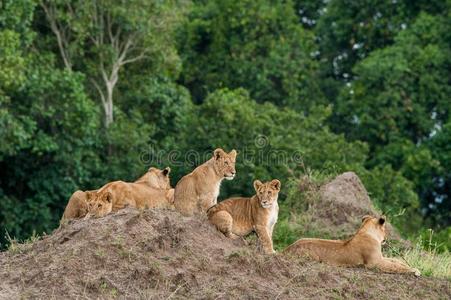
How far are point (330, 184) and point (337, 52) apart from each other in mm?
24963

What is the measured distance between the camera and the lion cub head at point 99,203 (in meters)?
15.6

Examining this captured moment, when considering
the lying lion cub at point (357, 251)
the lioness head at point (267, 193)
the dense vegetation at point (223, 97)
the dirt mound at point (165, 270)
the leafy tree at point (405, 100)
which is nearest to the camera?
the dirt mound at point (165, 270)

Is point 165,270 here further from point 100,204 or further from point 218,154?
point 218,154

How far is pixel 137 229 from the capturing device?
13.8 meters

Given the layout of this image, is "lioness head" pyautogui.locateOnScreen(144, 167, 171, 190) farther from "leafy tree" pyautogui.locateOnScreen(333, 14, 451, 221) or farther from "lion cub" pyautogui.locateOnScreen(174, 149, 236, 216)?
"leafy tree" pyautogui.locateOnScreen(333, 14, 451, 221)

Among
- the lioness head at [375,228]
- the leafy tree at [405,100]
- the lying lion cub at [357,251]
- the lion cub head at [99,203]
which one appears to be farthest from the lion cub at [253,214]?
the leafy tree at [405,100]

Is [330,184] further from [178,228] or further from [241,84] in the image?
[241,84]

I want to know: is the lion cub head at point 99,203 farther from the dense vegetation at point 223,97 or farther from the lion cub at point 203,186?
the dense vegetation at point 223,97

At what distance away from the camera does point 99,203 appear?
617 inches

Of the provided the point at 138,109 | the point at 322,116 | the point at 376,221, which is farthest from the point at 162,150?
the point at 376,221

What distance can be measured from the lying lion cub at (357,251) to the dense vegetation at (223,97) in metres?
16.3

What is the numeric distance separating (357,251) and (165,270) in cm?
291

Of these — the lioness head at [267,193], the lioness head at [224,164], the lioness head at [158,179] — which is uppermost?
the lioness head at [224,164]

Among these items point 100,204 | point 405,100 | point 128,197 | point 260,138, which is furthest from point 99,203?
point 405,100
